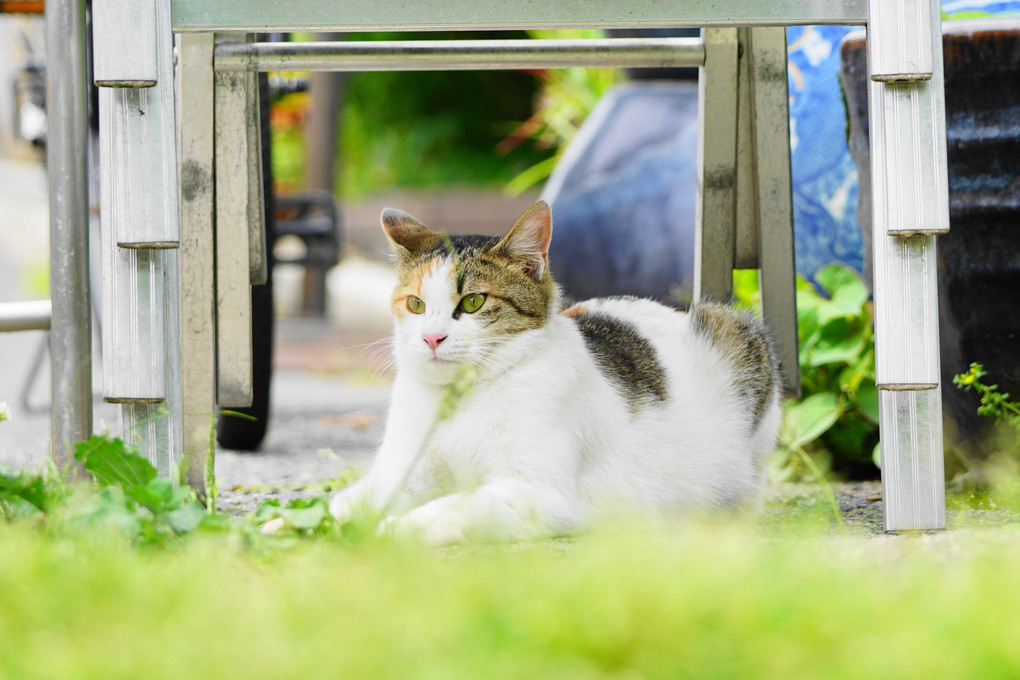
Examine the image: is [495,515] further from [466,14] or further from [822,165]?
[822,165]

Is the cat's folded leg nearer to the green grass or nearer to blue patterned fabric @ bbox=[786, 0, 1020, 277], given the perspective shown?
the green grass

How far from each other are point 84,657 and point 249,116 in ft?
4.86

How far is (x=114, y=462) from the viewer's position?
1.42m

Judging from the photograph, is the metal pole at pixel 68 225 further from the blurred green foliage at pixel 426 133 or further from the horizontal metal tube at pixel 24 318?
the blurred green foliage at pixel 426 133

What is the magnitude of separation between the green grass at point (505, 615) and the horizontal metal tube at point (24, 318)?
94 centimetres

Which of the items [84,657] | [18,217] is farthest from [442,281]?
[18,217]

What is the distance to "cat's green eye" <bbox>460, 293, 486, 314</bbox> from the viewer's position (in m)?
1.81

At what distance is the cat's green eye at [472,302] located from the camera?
1.81 metres

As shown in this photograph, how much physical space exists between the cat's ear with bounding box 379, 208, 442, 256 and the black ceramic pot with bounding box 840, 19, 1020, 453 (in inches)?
38.3

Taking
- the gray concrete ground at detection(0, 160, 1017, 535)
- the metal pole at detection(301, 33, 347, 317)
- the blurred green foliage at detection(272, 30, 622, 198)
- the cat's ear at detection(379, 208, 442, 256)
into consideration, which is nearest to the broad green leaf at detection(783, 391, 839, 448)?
the gray concrete ground at detection(0, 160, 1017, 535)

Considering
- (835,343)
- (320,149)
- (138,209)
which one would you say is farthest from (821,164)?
(320,149)

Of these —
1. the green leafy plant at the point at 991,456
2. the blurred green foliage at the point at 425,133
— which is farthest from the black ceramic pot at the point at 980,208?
the blurred green foliage at the point at 425,133

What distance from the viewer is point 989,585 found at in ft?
3.33

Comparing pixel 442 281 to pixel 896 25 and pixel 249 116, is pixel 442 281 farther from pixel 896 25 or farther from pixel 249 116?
pixel 896 25
